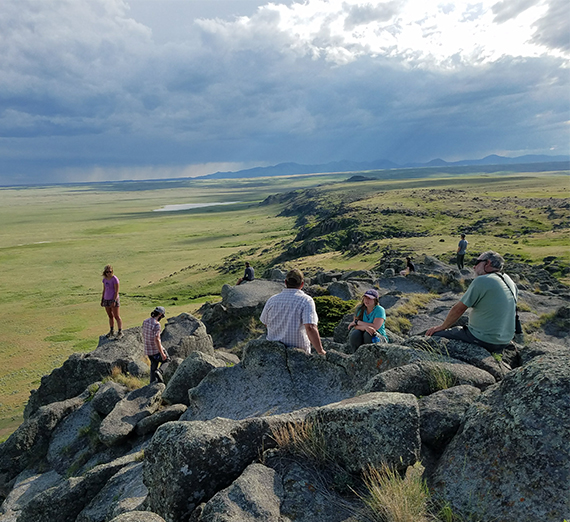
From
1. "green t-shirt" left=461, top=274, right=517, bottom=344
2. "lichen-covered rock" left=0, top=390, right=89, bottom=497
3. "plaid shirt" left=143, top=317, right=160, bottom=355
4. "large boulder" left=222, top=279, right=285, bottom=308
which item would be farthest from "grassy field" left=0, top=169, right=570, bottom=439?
"green t-shirt" left=461, top=274, right=517, bottom=344

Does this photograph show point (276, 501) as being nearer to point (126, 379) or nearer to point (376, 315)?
point (376, 315)

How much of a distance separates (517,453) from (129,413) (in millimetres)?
10447

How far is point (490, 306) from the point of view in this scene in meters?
8.17

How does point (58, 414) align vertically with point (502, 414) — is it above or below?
below

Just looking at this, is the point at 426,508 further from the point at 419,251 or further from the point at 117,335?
the point at 419,251

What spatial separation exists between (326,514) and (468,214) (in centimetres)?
8053

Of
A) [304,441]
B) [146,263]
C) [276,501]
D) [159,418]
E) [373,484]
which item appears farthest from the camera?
[146,263]

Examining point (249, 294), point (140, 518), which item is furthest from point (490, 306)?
point (249, 294)

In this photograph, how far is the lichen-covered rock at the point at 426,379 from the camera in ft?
22.5

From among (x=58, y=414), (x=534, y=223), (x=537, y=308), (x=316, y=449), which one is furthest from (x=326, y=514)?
(x=534, y=223)

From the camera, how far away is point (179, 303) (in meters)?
49.0

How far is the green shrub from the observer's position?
68.4 ft

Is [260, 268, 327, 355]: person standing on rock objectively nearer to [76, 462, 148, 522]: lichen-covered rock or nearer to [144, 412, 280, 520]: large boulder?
[144, 412, 280, 520]: large boulder

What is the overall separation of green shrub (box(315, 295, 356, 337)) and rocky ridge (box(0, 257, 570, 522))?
30.1 ft
